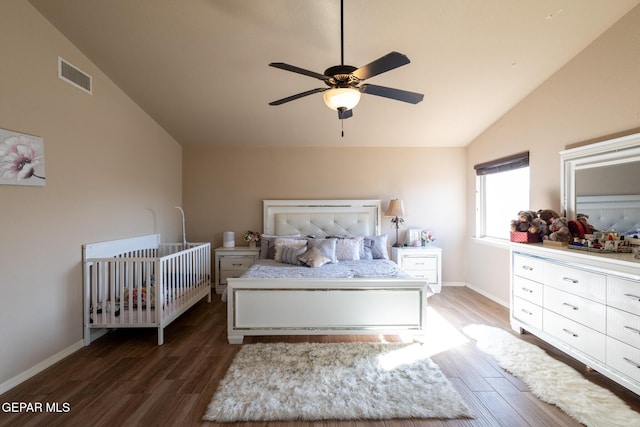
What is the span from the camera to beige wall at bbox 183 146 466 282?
5.04 meters

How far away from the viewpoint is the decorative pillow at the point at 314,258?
3.75m

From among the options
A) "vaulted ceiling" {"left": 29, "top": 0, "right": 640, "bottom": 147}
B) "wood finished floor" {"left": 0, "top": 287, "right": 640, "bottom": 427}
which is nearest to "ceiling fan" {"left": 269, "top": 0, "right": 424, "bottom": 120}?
"vaulted ceiling" {"left": 29, "top": 0, "right": 640, "bottom": 147}

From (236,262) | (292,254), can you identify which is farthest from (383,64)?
(236,262)

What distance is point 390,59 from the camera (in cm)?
186

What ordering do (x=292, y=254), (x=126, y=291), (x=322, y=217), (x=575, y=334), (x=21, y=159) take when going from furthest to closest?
(x=322, y=217) → (x=292, y=254) → (x=126, y=291) → (x=575, y=334) → (x=21, y=159)

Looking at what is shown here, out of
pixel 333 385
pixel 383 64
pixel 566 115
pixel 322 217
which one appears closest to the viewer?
pixel 383 64

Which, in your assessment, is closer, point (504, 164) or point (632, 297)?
point (632, 297)

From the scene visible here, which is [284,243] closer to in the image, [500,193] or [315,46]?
[315,46]

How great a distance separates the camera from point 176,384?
2297 mm

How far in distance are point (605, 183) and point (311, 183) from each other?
3560 mm

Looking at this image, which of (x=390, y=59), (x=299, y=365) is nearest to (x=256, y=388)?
(x=299, y=365)

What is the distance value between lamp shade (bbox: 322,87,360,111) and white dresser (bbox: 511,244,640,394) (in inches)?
85.2

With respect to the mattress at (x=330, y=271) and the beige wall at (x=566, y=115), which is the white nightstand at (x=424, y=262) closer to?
the beige wall at (x=566, y=115)

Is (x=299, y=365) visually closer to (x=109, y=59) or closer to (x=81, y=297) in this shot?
(x=81, y=297)
